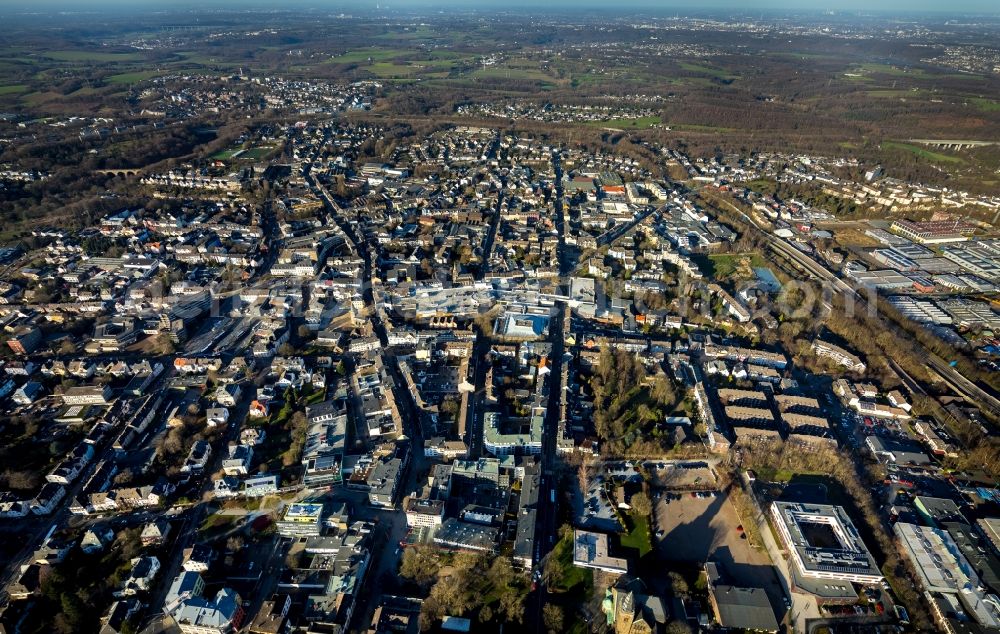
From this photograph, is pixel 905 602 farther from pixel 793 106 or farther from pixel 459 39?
pixel 459 39

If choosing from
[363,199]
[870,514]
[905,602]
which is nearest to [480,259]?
[363,199]

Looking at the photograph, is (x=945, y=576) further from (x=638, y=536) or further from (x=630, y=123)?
(x=630, y=123)

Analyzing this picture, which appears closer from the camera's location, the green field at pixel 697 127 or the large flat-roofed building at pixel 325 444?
the large flat-roofed building at pixel 325 444

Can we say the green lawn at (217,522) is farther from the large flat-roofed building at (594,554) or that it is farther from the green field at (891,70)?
the green field at (891,70)

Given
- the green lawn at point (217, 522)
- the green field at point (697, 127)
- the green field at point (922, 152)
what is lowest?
the green lawn at point (217, 522)

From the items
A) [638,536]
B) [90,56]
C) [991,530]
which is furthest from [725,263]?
[90,56]

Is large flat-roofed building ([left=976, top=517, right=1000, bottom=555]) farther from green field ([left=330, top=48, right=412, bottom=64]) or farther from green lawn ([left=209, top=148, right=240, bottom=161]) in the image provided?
green field ([left=330, top=48, right=412, bottom=64])

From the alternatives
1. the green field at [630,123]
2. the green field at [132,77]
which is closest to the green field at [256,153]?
the green field at [630,123]
